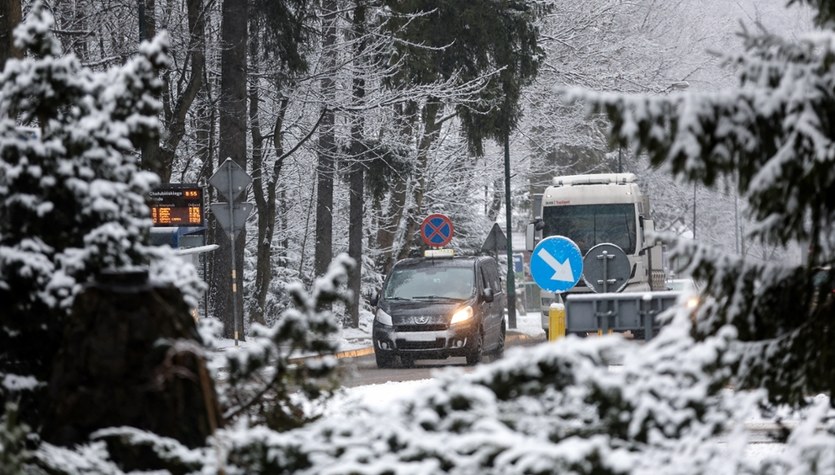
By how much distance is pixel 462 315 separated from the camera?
877 inches

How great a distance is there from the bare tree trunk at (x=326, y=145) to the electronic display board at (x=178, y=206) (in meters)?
5.54

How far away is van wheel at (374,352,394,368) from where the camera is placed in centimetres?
2248

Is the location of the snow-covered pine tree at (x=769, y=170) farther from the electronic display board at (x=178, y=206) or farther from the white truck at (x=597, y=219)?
the white truck at (x=597, y=219)

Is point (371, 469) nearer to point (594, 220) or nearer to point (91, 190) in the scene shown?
point (91, 190)

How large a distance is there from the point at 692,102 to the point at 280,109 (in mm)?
24271

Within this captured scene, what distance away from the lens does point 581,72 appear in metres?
40.4

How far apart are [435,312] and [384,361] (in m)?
1.11

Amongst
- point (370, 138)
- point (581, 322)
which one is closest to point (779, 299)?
point (581, 322)

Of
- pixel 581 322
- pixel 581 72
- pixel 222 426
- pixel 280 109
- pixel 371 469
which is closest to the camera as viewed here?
pixel 371 469

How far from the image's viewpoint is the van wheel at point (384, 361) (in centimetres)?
2248

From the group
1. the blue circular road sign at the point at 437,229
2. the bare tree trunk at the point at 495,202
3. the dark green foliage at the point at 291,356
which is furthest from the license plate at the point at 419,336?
the bare tree trunk at the point at 495,202

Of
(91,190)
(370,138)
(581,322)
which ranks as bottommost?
(581,322)

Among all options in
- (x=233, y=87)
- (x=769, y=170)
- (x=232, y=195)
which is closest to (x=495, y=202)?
(x=233, y=87)

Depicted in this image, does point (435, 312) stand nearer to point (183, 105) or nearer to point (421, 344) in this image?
point (421, 344)
